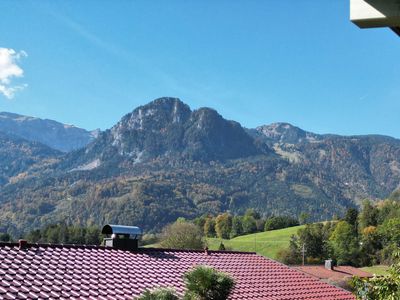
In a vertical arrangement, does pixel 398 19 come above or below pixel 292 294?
above

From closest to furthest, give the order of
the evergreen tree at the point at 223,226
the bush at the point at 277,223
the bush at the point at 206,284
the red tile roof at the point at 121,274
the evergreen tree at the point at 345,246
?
the bush at the point at 206,284 < the red tile roof at the point at 121,274 < the evergreen tree at the point at 345,246 < the bush at the point at 277,223 < the evergreen tree at the point at 223,226

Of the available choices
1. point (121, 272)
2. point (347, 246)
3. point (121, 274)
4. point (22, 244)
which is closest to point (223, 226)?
point (347, 246)

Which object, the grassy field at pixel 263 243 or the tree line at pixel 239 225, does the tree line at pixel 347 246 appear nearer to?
the grassy field at pixel 263 243

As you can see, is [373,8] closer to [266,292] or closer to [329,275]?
[266,292]

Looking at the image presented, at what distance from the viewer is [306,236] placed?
93938 millimetres

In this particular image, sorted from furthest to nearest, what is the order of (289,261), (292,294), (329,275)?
1. (289,261)
2. (329,275)
3. (292,294)

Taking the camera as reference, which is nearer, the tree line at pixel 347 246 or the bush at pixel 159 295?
the bush at pixel 159 295

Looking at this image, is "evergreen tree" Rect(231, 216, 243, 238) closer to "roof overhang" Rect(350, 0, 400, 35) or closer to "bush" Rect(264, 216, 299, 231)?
"bush" Rect(264, 216, 299, 231)

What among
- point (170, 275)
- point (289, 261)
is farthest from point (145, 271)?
point (289, 261)

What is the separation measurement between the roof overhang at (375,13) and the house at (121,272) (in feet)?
27.2

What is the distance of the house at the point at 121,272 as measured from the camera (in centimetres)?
1096

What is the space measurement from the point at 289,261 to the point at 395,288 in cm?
8288

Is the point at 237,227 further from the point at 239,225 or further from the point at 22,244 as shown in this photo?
the point at 22,244

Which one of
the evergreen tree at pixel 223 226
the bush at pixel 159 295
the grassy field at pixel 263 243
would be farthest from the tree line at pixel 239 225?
the bush at pixel 159 295
